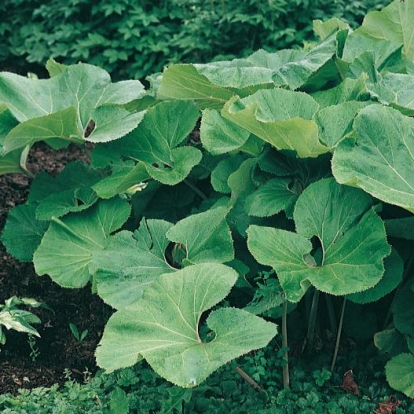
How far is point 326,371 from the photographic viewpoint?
8.55 feet

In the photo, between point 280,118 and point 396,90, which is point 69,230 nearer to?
point 280,118

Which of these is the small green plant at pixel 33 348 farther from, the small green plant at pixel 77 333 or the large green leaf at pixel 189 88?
the large green leaf at pixel 189 88

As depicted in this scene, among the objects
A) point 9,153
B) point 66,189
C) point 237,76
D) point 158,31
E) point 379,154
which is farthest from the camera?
point 158,31

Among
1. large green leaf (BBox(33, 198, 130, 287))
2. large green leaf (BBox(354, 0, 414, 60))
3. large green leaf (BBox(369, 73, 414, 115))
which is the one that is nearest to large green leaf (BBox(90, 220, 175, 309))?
large green leaf (BBox(33, 198, 130, 287))

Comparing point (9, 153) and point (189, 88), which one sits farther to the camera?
point (9, 153)

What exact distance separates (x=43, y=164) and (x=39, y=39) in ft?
7.12

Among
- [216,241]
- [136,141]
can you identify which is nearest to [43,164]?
[136,141]

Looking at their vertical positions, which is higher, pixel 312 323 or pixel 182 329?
pixel 182 329

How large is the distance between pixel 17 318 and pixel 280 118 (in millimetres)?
1341

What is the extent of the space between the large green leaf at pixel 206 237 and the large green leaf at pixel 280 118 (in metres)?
0.33

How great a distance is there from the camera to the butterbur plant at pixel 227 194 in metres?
2.22

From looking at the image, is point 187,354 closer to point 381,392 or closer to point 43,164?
point 381,392

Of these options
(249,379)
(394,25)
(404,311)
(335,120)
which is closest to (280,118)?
(335,120)

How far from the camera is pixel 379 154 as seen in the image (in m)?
2.37
